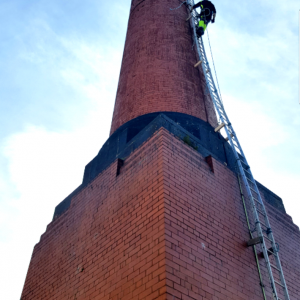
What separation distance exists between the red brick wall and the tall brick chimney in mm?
38

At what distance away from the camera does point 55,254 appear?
709 centimetres

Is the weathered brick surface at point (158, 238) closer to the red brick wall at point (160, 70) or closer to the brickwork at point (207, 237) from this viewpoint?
the brickwork at point (207, 237)

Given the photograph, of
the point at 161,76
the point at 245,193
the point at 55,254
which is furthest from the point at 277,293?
the point at 161,76

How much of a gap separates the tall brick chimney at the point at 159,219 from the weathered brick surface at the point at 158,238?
20 millimetres

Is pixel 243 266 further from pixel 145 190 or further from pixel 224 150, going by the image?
pixel 224 150

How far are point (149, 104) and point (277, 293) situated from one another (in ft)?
15.9

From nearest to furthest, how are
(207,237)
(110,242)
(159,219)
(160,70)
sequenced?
(159,219), (207,237), (110,242), (160,70)

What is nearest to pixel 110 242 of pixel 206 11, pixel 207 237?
pixel 207 237

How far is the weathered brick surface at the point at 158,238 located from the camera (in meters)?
4.73

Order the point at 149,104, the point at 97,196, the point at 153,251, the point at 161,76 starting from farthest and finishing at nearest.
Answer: the point at 161,76 → the point at 149,104 → the point at 97,196 → the point at 153,251

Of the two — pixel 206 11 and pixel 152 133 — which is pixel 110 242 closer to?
pixel 152 133

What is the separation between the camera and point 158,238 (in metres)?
4.80

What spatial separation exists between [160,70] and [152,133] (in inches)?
127

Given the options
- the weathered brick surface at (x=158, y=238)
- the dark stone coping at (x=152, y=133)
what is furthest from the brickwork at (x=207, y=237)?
the dark stone coping at (x=152, y=133)
